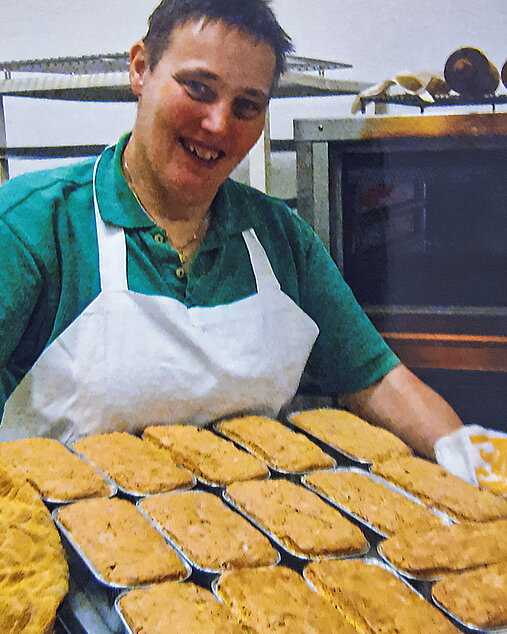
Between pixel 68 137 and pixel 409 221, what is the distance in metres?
0.60

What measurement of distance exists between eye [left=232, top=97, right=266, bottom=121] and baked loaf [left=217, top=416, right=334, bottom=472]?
58 cm

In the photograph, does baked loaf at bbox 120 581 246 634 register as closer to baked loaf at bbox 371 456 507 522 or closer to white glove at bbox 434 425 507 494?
baked loaf at bbox 371 456 507 522

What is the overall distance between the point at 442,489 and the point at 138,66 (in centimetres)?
85

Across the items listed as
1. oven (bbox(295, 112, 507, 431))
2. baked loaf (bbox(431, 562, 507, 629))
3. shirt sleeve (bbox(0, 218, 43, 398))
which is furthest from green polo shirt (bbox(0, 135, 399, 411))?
baked loaf (bbox(431, 562, 507, 629))

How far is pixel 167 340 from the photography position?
119cm

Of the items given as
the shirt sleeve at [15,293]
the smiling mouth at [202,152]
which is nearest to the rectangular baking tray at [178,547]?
the shirt sleeve at [15,293]

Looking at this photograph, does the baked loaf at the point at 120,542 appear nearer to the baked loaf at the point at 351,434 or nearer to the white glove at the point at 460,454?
the baked loaf at the point at 351,434

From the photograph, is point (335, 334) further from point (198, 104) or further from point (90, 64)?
point (90, 64)

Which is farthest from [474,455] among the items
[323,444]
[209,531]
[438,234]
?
[209,531]

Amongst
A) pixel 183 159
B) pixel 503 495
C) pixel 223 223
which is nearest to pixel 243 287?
pixel 223 223

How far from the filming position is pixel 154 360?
3.87ft

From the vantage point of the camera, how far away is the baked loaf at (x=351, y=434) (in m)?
1.18

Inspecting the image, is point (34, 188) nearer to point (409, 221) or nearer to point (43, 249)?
point (43, 249)

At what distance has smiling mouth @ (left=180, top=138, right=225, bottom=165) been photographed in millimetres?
1052
